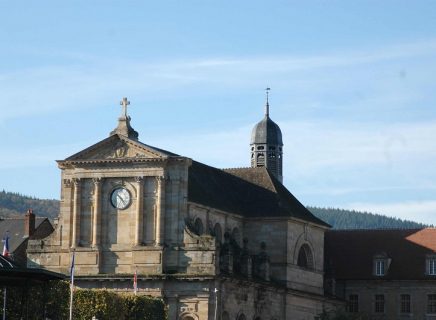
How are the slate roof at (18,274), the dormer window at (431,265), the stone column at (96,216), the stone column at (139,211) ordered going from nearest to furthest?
the slate roof at (18,274) < the stone column at (139,211) < the stone column at (96,216) < the dormer window at (431,265)

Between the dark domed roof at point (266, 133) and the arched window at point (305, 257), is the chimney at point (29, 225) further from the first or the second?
the arched window at point (305, 257)

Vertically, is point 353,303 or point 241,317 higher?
point 353,303

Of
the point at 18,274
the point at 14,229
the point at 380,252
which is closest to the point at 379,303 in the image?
the point at 380,252

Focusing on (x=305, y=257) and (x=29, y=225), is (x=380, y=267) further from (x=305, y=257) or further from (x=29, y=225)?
(x=29, y=225)

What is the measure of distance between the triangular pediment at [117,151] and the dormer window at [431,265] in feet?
87.3

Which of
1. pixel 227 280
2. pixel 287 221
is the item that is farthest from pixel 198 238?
pixel 287 221

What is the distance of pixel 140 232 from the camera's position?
10712 cm

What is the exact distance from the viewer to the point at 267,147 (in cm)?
13262

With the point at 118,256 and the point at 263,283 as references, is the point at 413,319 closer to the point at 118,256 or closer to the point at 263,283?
the point at 263,283

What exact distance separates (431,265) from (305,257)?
10.7 m

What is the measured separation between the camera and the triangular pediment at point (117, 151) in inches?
4237

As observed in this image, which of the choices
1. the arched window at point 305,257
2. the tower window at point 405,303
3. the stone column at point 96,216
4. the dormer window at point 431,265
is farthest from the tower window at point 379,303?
the stone column at point 96,216

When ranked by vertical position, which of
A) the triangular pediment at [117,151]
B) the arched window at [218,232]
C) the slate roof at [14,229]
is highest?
the triangular pediment at [117,151]

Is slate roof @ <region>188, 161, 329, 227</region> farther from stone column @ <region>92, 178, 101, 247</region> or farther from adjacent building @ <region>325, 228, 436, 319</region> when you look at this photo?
stone column @ <region>92, 178, 101, 247</region>
